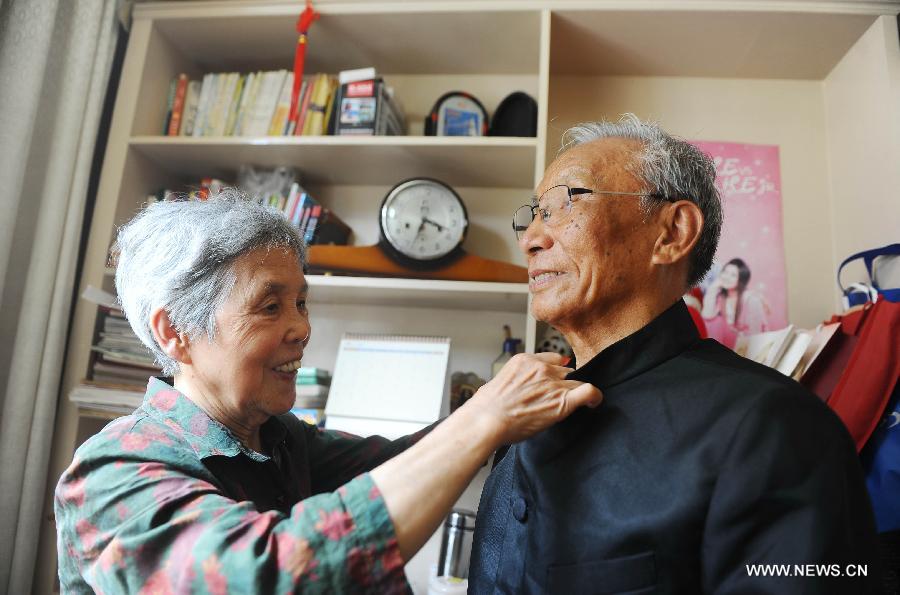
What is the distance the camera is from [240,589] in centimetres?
65

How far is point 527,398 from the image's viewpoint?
2.72ft

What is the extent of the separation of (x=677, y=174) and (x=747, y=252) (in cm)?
124

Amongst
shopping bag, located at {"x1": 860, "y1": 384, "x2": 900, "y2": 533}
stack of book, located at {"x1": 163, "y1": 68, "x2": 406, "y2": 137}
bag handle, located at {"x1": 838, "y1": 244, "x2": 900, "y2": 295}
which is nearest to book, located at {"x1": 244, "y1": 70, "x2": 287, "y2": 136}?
stack of book, located at {"x1": 163, "y1": 68, "x2": 406, "y2": 137}

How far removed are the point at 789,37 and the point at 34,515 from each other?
275cm

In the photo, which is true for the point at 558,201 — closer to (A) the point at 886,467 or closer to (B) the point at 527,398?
(B) the point at 527,398

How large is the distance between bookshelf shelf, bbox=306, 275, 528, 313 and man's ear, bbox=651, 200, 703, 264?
0.78m

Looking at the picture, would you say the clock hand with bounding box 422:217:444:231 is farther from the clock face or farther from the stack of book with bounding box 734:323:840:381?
the stack of book with bounding box 734:323:840:381

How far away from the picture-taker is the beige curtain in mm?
1778

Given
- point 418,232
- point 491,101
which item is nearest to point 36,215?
point 418,232

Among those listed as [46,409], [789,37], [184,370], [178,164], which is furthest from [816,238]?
[46,409]

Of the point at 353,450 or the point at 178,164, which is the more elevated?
the point at 178,164

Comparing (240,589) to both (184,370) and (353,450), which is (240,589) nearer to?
(184,370)

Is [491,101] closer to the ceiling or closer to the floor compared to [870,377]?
closer to the ceiling

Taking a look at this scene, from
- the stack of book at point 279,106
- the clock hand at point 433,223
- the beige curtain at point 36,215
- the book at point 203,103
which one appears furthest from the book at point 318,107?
the beige curtain at point 36,215
